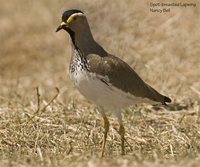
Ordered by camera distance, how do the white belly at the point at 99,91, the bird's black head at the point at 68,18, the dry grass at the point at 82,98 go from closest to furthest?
the white belly at the point at 99,91, the bird's black head at the point at 68,18, the dry grass at the point at 82,98

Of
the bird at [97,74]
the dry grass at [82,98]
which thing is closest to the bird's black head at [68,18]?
the bird at [97,74]

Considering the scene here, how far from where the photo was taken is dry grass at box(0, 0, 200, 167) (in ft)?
20.7

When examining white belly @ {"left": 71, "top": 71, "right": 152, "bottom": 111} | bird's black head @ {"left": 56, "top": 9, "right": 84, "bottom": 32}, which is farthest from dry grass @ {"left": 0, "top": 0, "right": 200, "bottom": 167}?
bird's black head @ {"left": 56, "top": 9, "right": 84, "bottom": 32}

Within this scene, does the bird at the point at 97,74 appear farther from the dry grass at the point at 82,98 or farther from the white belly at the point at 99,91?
the dry grass at the point at 82,98

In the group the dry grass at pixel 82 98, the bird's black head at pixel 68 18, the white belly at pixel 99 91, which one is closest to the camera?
the white belly at pixel 99 91

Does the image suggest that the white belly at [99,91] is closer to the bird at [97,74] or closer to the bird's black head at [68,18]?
the bird at [97,74]

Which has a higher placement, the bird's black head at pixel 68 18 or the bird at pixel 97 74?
the bird's black head at pixel 68 18

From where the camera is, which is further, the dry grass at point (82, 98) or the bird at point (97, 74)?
the dry grass at point (82, 98)

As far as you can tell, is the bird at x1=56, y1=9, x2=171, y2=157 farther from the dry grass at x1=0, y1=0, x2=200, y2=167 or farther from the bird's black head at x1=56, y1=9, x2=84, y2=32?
the dry grass at x1=0, y1=0, x2=200, y2=167

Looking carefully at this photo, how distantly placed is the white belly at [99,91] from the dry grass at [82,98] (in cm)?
46

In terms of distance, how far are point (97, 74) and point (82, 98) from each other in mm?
2808

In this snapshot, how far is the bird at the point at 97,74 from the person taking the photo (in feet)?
19.2

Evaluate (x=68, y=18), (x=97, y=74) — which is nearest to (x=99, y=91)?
(x=97, y=74)

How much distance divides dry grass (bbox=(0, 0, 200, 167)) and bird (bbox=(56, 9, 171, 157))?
48cm
